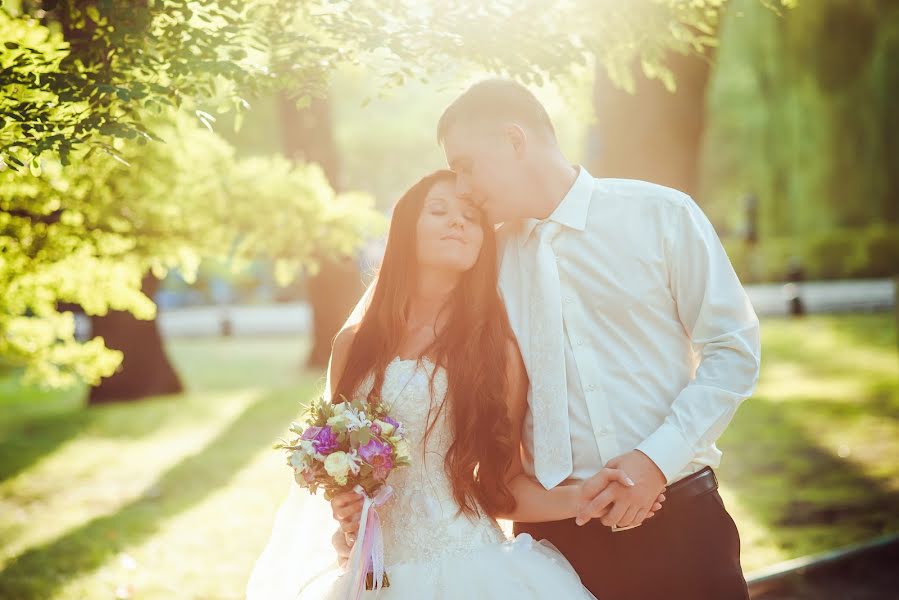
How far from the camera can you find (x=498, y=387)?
12.2 feet

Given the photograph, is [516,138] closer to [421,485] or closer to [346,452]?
[346,452]

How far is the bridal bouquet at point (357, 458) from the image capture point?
10.9 ft

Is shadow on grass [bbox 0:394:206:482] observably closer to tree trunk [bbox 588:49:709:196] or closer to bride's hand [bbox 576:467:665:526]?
tree trunk [bbox 588:49:709:196]

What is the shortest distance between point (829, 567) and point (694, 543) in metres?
3.70

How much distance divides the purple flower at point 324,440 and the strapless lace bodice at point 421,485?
17.5 inches

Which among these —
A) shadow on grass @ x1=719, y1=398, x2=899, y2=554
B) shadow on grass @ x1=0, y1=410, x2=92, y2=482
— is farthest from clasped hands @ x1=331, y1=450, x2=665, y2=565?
shadow on grass @ x1=0, y1=410, x2=92, y2=482

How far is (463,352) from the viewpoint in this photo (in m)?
3.85

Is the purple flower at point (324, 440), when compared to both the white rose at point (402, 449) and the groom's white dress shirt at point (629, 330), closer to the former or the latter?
the white rose at point (402, 449)

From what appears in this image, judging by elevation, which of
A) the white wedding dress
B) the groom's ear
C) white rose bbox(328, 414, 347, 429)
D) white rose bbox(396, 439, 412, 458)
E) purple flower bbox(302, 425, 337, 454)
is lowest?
the white wedding dress

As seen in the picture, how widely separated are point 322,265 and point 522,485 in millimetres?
12859

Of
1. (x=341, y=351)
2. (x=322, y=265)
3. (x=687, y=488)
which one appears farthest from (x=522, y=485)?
(x=322, y=265)

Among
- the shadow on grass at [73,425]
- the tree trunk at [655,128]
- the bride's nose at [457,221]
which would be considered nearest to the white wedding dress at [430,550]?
the bride's nose at [457,221]

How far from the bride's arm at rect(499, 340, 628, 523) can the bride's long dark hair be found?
0.11 ft

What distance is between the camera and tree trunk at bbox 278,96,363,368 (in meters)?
15.5
